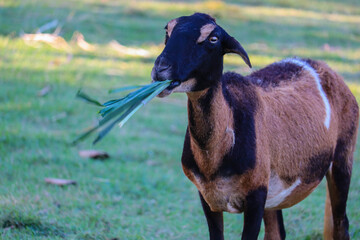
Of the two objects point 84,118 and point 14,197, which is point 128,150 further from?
point 14,197

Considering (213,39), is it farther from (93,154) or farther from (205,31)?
(93,154)

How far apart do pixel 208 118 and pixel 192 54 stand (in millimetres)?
435

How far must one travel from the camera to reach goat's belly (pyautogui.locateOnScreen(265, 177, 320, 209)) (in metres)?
4.07

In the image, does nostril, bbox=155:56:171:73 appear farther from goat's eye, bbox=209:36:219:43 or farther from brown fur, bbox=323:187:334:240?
brown fur, bbox=323:187:334:240

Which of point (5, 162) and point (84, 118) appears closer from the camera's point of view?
point (5, 162)

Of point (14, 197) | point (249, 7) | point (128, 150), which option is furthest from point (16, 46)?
point (249, 7)

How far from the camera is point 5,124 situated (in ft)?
23.6

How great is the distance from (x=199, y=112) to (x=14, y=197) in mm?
2409

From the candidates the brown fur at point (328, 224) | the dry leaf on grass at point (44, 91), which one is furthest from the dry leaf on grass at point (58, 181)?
the dry leaf on grass at point (44, 91)

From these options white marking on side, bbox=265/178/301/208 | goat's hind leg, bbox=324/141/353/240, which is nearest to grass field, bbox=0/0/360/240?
goat's hind leg, bbox=324/141/353/240

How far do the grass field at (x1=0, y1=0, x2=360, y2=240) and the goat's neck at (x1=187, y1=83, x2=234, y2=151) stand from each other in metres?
1.57

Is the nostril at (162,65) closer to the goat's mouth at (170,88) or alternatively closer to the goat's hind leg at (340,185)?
the goat's mouth at (170,88)

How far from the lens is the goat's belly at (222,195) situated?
371 cm

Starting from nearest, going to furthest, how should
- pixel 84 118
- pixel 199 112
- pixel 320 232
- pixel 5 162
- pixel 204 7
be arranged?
pixel 199 112, pixel 320 232, pixel 5 162, pixel 84 118, pixel 204 7
